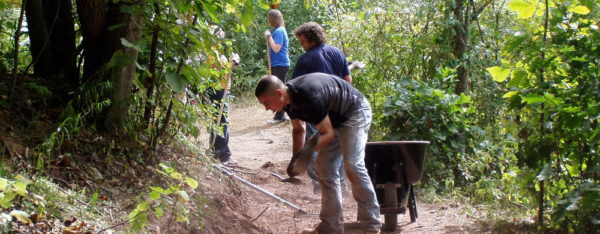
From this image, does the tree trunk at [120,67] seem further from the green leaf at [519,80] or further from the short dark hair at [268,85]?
the green leaf at [519,80]

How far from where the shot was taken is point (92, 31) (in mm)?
5555

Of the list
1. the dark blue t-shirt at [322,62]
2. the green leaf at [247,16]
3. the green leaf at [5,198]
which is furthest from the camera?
the dark blue t-shirt at [322,62]

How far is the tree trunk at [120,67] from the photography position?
5254 mm

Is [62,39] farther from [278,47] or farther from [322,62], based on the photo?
[278,47]

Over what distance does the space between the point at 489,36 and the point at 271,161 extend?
3.85m

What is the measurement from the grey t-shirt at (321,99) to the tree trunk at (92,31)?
165 cm

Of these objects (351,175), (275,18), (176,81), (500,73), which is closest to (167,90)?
(176,81)

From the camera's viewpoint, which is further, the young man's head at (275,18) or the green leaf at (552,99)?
the young man's head at (275,18)

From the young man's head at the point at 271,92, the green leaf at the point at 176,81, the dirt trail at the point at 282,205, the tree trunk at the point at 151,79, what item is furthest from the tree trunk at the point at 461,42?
the green leaf at the point at 176,81

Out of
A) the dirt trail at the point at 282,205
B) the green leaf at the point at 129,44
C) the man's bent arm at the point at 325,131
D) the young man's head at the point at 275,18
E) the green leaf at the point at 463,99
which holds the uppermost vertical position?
the young man's head at the point at 275,18

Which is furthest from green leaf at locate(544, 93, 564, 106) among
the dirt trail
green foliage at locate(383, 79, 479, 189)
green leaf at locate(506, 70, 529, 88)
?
green foliage at locate(383, 79, 479, 189)

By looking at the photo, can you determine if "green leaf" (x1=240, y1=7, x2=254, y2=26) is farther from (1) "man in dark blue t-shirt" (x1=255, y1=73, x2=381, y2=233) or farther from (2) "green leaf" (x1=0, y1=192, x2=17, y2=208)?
(2) "green leaf" (x1=0, y1=192, x2=17, y2=208)

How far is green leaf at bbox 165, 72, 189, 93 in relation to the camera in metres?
5.07

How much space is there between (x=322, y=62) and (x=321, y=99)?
215cm
